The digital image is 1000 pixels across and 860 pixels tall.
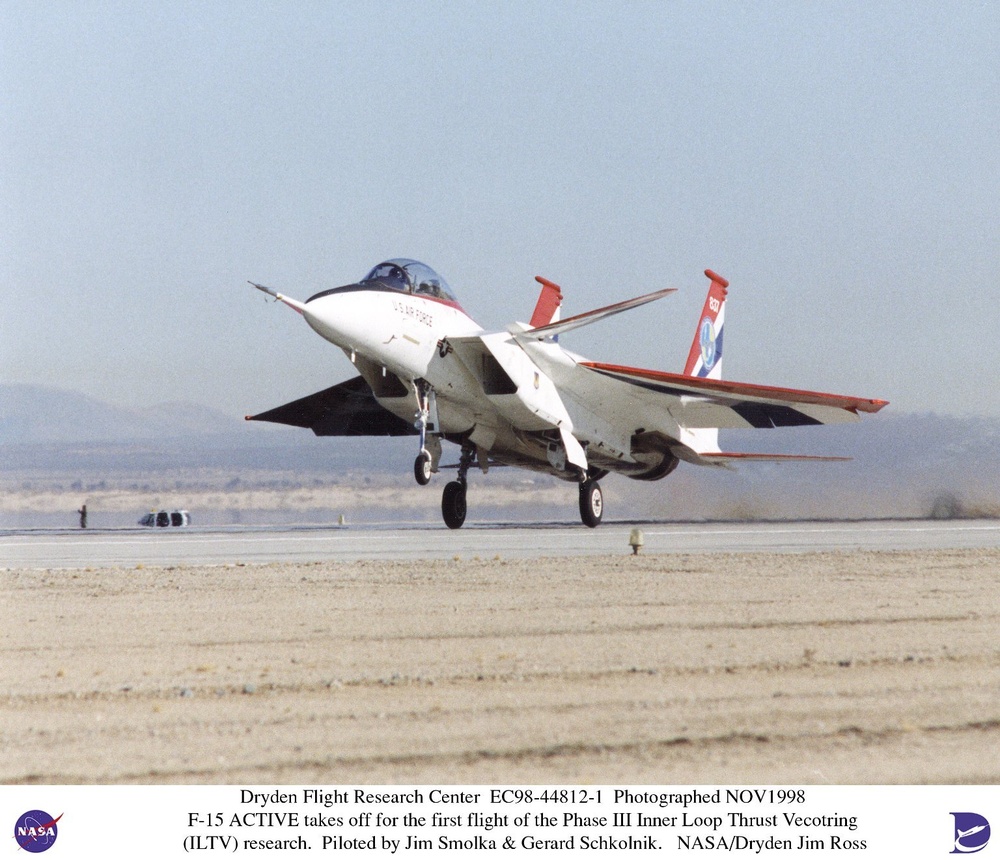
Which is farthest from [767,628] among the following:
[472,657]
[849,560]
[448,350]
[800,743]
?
[448,350]

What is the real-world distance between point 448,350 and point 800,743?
1374 centimetres

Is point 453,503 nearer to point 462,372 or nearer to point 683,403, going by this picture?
point 462,372

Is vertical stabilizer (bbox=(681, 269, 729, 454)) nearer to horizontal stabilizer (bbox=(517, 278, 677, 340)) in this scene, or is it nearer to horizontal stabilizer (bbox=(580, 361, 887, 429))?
horizontal stabilizer (bbox=(580, 361, 887, 429))

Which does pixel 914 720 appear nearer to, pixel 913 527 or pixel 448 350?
pixel 448 350

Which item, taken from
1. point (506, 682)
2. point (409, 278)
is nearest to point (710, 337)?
point (409, 278)

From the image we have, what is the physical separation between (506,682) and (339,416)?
1754 cm

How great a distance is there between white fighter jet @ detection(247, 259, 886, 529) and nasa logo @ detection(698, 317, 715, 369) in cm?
271

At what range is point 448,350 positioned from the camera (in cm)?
1825

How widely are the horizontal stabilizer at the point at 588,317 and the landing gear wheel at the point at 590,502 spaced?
3557 mm

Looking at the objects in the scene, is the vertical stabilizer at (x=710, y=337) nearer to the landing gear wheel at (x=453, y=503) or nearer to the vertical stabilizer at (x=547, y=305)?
the vertical stabilizer at (x=547, y=305)
